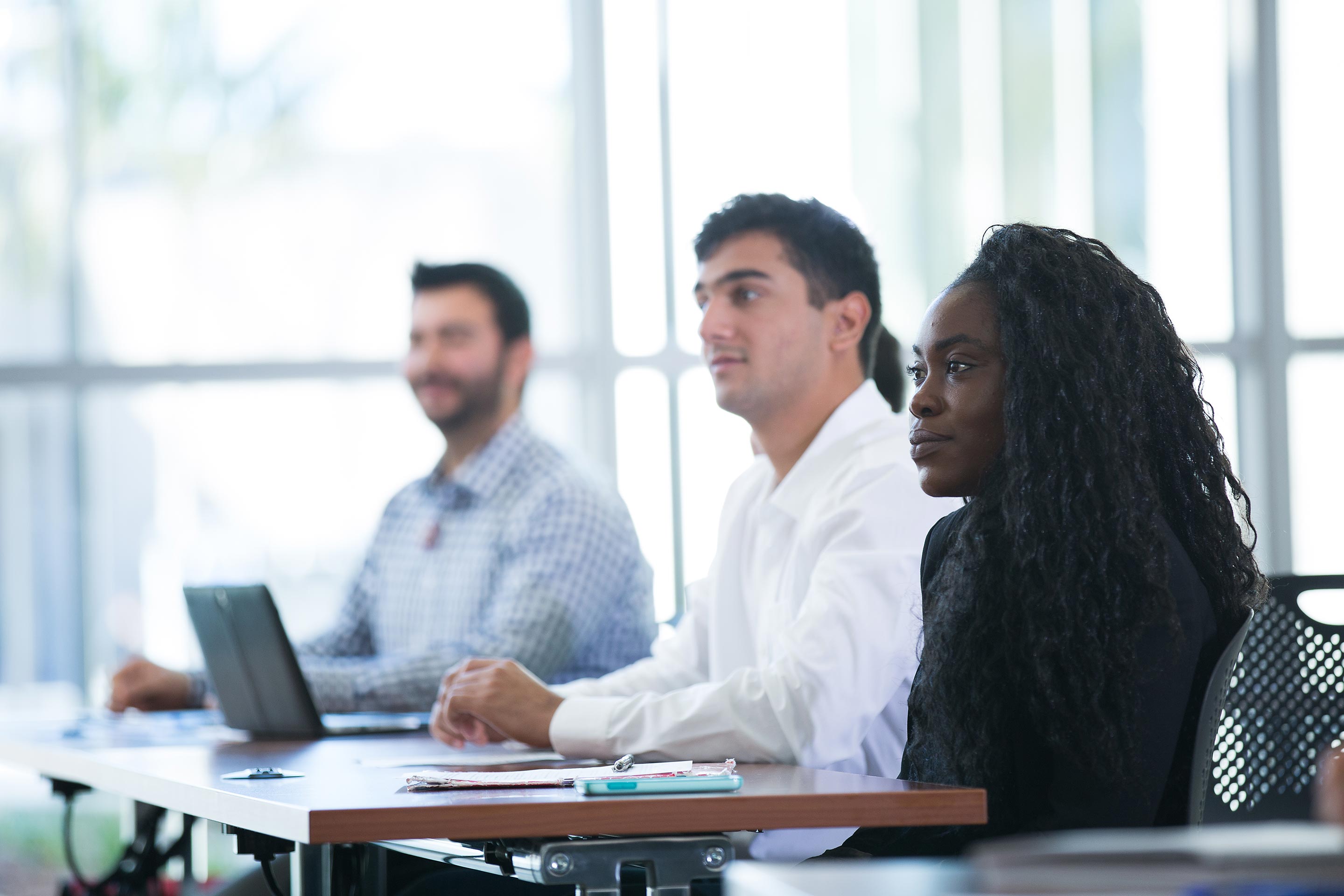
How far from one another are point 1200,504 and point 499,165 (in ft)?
13.0

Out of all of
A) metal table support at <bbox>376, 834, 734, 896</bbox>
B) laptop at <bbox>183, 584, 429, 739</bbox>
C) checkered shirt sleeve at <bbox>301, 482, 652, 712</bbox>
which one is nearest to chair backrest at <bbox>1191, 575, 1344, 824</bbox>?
metal table support at <bbox>376, 834, 734, 896</bbox>

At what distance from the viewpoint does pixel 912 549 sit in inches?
82.6

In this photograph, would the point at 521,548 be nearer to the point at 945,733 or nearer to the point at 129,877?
the point at 129,877

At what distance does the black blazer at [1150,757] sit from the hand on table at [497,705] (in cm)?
68

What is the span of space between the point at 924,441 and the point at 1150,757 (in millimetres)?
435

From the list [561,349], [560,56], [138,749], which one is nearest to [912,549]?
[138,749]

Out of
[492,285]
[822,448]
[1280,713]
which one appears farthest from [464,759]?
[492,285]

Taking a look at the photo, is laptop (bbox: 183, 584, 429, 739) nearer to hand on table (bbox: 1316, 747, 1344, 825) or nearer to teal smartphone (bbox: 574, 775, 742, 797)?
teal smartphone (bbox: 574, 775, 742, 797)

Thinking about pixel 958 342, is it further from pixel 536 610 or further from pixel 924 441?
pixel 536 610

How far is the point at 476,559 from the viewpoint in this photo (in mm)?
3416

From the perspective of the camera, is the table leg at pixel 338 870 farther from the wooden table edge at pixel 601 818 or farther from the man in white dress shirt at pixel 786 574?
the wooden table edge at pixel 601 818

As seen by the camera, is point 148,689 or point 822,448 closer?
point 822,448

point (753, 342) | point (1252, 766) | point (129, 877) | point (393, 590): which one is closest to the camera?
point (1252, 766)

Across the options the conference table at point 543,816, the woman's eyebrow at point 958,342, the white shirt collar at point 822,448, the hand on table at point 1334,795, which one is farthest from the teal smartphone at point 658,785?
the white shirt collar at point 822,448
